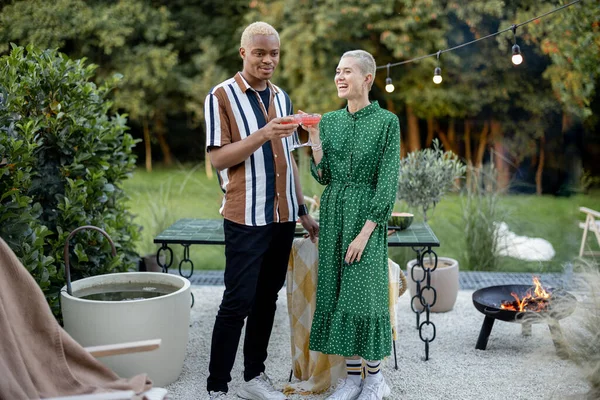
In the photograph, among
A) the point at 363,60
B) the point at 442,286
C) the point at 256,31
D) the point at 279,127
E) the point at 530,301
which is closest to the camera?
the point at 279,127

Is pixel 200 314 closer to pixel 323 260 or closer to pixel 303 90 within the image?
pixel 323 260

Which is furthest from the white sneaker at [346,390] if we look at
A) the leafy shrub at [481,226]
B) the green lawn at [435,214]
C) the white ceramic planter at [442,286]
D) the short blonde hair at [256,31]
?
the leafy shrub at [481,226]

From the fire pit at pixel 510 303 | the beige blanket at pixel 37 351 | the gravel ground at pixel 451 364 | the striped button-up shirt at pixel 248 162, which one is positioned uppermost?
the striped button-up shirt at pixel 248 162

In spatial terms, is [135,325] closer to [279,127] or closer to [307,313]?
[307,313]

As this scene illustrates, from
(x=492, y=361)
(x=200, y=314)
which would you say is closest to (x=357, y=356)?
(x=492, y=361)

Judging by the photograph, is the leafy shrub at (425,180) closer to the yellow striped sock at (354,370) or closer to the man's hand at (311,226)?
the man's hand at (311,226)

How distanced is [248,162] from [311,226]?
56 cm

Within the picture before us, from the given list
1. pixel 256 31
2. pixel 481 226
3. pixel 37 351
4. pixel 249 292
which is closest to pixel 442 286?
pixel 481 226

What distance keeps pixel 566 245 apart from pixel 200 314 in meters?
5.22

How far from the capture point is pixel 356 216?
336 centimetres

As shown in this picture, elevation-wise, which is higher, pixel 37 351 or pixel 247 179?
pixel 247 179

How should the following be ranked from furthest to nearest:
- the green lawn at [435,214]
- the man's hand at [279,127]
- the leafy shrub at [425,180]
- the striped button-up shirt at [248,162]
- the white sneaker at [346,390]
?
1. the green lawn at [435,214]
2. the leafy shrub at [425,180]
3. the white sneaker at [346,390]
4. the striped button-up shirt at [248,162]
5. the man's hand at [279,127]

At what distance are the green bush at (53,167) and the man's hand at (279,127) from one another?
1.33 metres

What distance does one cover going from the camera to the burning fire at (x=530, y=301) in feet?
13.9
